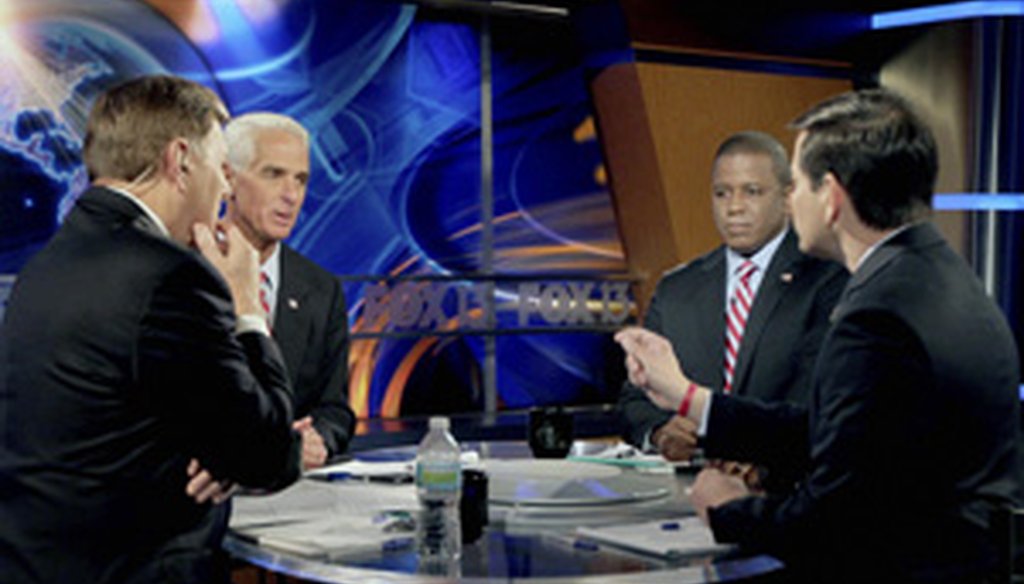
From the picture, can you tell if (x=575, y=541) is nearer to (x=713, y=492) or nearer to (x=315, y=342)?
(x=713, y=492)

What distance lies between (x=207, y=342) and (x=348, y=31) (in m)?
4.16

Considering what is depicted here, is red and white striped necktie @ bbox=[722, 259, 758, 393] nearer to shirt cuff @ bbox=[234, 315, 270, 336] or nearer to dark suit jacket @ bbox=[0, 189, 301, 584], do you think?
shirt cuff @ bbox=[234, 315, 270, 336]

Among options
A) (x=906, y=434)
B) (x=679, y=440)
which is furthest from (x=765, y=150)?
(x=906, y=434)

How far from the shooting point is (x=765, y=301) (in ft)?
10.1

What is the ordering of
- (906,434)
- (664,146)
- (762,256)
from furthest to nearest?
1. (664,146)
2. (762,256)
3. (906,434)

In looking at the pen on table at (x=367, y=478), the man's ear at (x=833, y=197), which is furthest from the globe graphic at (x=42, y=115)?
the man's ear at (x=833, y=197)

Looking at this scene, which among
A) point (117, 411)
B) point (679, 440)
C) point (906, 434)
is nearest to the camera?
point (906, 434)

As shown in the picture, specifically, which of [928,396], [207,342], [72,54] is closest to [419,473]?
[207,342]

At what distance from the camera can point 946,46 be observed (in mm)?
6332

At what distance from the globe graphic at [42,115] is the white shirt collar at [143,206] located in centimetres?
318

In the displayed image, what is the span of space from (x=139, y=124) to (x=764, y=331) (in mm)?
1617

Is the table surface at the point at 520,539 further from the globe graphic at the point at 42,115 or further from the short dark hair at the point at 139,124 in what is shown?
the globe graphic at the point at 42,115

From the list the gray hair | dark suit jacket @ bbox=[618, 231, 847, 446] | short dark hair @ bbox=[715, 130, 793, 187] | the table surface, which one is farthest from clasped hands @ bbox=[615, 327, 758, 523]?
the gray hair

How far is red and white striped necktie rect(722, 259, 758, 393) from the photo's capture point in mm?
3168
